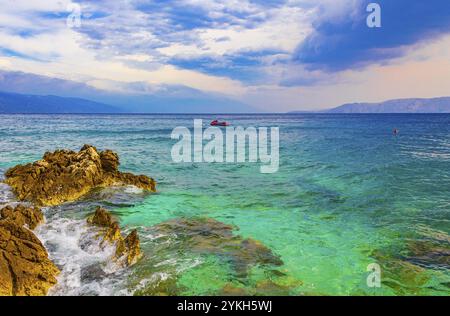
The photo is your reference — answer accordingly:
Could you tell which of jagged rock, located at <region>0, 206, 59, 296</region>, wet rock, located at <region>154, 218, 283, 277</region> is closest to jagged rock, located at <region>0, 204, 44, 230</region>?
jagged rock, located at <region>0, 206, 59, 296</region>

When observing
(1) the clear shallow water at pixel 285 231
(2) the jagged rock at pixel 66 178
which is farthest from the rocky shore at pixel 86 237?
(1) the clear shallow water at pixel 285 231

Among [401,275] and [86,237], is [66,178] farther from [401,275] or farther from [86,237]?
[401,275]

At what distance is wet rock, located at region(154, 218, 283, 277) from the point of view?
39.6 ft

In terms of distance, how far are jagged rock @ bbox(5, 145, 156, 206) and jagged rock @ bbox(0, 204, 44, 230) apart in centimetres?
370

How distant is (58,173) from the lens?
21.2 m

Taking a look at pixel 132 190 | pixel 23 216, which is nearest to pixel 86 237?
pixel 23 216

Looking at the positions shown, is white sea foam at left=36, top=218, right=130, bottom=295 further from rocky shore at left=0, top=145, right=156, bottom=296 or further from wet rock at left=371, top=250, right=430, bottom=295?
wet rock at left=371, top=250, right=430, bottom=295

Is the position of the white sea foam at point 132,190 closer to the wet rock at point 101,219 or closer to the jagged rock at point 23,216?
the wet rock at point 101,219

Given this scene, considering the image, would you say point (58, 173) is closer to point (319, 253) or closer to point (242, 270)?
point (242, 270)

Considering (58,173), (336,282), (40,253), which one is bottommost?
(336,282)

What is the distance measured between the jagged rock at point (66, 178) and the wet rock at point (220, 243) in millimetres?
7365

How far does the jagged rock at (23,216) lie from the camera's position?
550 inches
